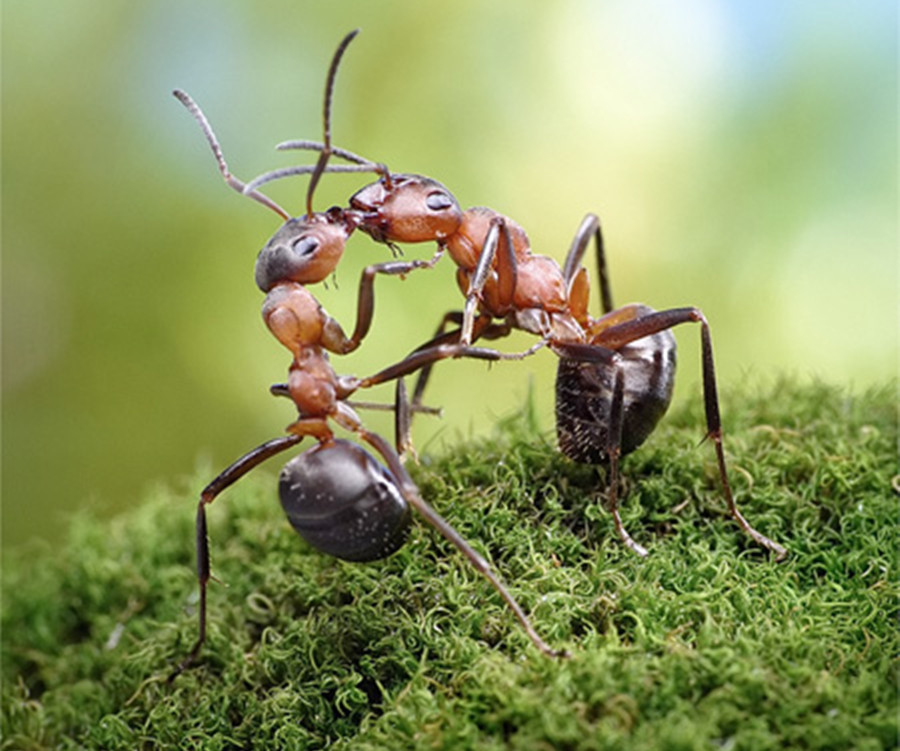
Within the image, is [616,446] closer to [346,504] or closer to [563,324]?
[563,324]

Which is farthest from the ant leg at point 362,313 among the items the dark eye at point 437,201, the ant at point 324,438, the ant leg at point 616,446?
the ant leg at point 616,446

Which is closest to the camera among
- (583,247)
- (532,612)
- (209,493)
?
(532,612)

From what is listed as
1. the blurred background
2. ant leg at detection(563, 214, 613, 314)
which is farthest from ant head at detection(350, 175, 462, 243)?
the blurred background

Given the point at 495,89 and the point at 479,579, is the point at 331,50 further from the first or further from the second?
the point at 479,579

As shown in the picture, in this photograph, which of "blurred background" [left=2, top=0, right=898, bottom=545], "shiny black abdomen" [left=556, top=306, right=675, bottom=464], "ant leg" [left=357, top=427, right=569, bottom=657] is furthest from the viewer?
"blurred background" [left=2, top=0, right=898, bottom=545]

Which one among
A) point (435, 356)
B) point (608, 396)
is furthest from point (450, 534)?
point (608, 396)

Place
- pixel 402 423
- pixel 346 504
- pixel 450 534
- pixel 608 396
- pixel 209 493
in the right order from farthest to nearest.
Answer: pixel 402 423
pixel 608 396
pixel 209 493
pixel 346 504
pixel 450 534

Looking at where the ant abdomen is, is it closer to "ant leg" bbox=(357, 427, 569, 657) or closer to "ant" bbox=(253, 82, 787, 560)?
"ant leg" bbox=(357, 427, 569, 657)
